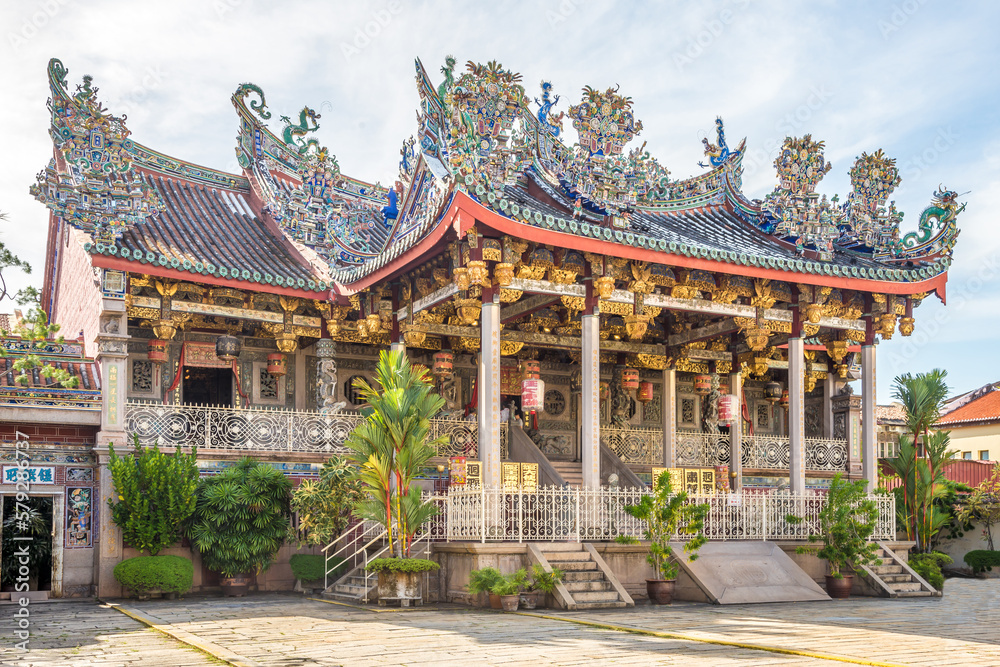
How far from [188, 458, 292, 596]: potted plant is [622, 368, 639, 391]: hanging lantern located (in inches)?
305

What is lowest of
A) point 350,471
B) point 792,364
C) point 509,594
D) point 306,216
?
point 509,594

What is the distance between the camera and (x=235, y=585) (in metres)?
15.8

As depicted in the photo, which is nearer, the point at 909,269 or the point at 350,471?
the point at 350,471

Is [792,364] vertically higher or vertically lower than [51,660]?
higher

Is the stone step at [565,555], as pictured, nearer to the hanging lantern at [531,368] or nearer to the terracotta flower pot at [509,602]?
the terracotta flower pot at [509,602]

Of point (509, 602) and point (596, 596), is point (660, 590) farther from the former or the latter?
point (509, 602)

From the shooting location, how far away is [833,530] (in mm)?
15438

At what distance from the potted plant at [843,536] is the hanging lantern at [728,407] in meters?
4.23

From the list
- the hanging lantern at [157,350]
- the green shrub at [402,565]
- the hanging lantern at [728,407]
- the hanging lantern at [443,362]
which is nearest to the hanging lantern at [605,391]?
the hanging lantern at [728,407]

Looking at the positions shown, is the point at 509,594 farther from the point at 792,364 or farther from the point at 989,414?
the point at 989,414

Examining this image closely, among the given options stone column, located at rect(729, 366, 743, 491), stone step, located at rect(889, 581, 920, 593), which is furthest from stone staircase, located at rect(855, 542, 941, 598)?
stone column, located at rect(729, 366, 743, 491)

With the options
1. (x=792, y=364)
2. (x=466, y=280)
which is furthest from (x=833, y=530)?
(x=466, y=280)

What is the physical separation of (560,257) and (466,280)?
164cm

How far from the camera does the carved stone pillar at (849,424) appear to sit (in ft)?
72.6
